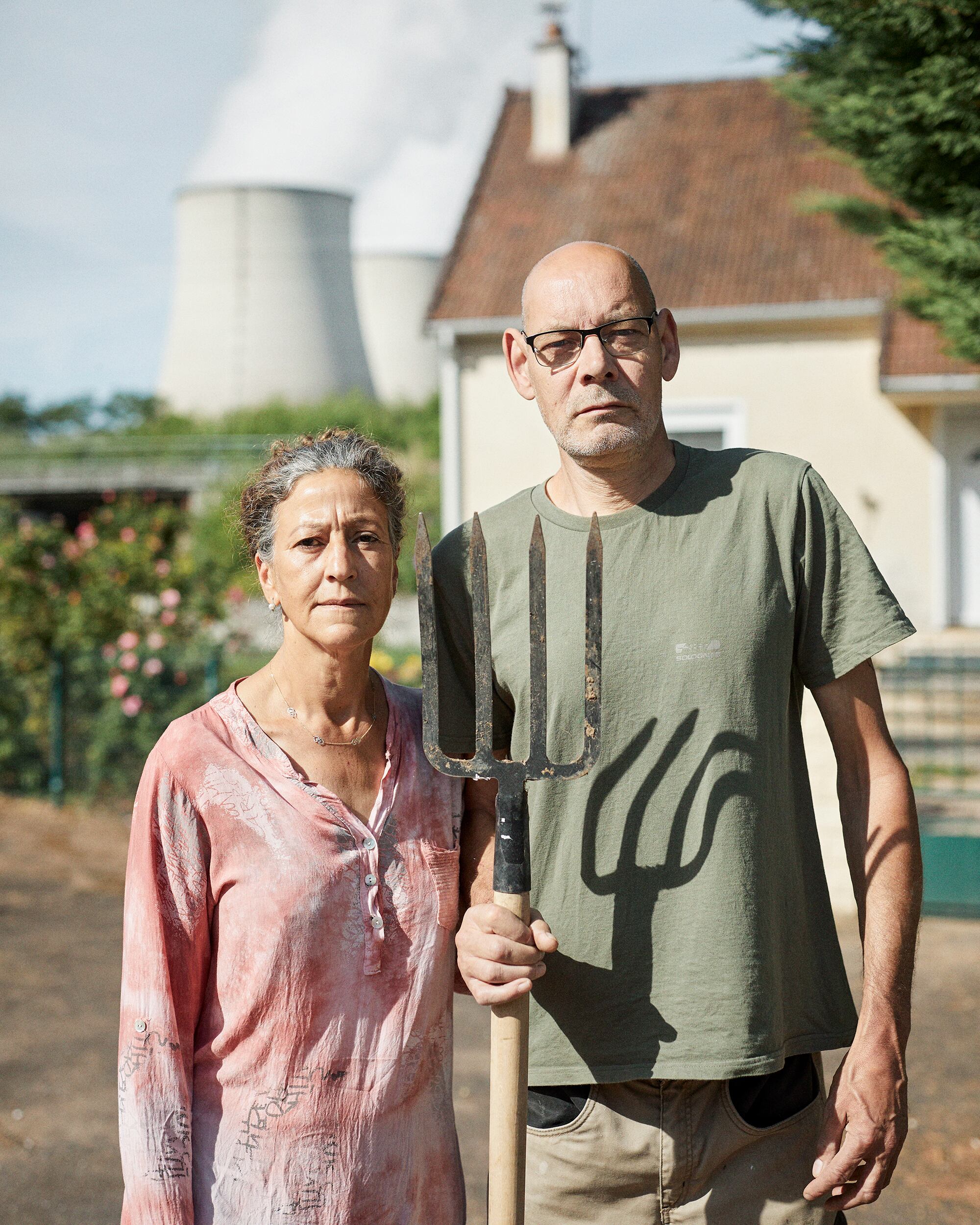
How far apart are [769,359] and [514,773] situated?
32.9 feet

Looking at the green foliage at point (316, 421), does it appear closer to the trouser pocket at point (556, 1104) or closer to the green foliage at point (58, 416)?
the green foliage at point (58, 416)

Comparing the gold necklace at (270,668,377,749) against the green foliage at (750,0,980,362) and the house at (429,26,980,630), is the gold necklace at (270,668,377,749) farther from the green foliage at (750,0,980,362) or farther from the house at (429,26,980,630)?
the house at (429,26,980,630)

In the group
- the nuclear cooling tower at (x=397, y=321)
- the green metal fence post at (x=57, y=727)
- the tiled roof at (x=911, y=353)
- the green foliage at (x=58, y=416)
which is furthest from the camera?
the green foliage at (x=58, y=416)

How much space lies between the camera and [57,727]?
8.48 metres

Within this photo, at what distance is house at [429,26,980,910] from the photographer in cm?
1074

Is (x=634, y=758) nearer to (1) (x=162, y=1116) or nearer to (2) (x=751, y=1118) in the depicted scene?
(2) (x=751, y=1118)

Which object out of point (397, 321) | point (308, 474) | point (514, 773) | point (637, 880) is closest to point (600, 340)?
point (308, 474)

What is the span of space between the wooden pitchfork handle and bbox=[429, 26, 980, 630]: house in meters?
Result: 9.44

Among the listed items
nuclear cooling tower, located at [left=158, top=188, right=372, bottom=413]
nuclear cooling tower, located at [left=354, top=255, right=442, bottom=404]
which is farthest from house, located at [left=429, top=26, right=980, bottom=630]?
nuclear cooling tower, located at [left=354, top=255, right=442, bottom=404]

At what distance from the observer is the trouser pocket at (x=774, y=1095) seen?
1780 millimetres

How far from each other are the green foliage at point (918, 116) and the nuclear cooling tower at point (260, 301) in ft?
94.5

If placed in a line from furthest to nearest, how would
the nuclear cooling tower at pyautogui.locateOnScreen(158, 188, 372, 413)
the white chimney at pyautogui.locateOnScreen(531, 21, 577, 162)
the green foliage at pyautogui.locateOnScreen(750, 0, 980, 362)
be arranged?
the nuclear cooling tower at pyautogui.locateOnScreen(158, 188, 372, 413) < the white chimney at pyautogui.locateOnScreen(531, 21, 577, 162) < the green foliage at pyautogui.locateOnScreen(750, 0, 980, 362)

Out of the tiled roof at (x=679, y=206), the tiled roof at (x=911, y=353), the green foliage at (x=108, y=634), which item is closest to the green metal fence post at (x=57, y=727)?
the green foliage at (x=108, y=634)

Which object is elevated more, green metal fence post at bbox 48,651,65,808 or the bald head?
the bald head
